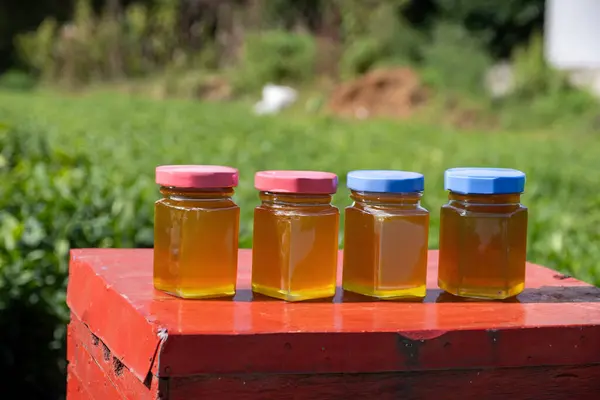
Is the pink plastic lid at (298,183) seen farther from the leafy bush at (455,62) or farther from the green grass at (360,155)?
the leafy bush at (455,62)

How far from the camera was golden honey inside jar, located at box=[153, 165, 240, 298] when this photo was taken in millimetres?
1854

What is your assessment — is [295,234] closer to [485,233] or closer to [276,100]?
[485,233]

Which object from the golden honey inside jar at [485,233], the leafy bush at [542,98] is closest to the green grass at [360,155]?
the golden honey inside jar at [485,233]

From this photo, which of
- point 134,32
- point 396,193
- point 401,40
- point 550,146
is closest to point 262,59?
point 401,40

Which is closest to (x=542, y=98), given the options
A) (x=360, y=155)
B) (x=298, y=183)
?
(x=360, y=155)

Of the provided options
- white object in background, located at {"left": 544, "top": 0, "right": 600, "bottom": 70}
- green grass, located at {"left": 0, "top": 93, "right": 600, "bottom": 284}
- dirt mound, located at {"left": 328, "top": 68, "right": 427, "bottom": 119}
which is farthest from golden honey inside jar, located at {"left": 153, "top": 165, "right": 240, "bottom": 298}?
white object in background, located at {"left": 544, "top": 0, "right": 600, "bottom": 70}

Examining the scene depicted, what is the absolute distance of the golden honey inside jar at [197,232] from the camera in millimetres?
1854

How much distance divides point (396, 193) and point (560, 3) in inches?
763

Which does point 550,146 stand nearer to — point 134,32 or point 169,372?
point 169,372

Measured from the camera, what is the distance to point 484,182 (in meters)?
1.91

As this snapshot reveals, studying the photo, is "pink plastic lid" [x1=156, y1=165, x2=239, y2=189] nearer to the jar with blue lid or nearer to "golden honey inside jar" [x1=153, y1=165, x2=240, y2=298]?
"golden honey inside jar" [x1=153, y1=165, x2=240, y2=298]

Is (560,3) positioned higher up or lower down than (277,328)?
higher up

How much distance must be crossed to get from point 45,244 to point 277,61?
18548mm

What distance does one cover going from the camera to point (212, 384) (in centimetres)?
162
